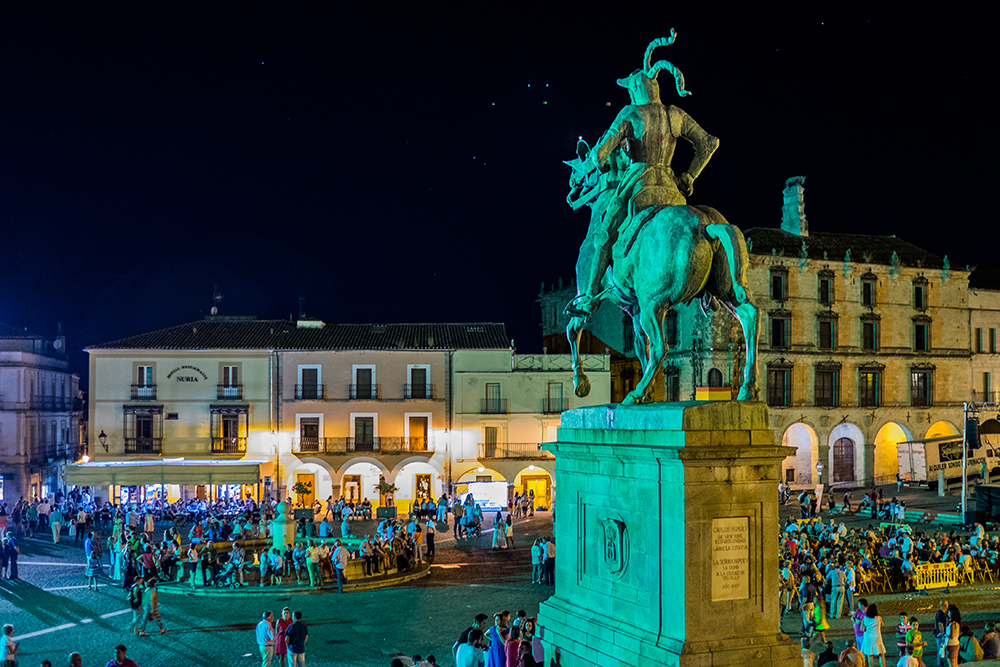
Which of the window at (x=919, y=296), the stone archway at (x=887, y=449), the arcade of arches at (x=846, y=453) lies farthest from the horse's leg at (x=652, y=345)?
the window at (x=919, y=296)

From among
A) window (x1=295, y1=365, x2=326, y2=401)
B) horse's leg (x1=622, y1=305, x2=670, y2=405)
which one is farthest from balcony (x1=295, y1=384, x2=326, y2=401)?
horse's leg (x1=622, y1=305, x2=670, y2=405)

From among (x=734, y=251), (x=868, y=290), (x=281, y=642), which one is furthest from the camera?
(x=868, y=290)

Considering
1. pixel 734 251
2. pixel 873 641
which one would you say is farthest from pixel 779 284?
pixel 734 251

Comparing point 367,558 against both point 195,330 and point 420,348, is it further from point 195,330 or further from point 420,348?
point 195,330

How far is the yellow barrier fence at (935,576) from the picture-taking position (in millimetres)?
20812

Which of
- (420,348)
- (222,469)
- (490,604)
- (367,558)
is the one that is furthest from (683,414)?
(420,348)

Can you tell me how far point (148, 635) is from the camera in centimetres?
1728

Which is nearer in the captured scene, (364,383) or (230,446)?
(230,446)

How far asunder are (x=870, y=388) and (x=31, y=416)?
44314mm

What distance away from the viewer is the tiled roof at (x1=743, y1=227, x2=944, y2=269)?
1953 inches

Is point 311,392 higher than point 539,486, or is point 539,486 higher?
point 311,392

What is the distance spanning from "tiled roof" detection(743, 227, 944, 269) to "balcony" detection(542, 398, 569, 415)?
515 inches

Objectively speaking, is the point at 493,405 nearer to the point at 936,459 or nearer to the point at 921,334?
the point at 936,459

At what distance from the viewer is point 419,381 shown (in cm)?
4406
